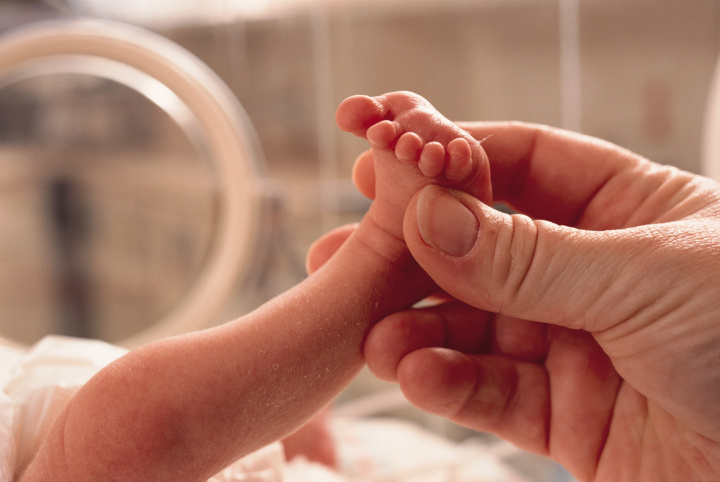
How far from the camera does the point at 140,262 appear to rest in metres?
1.17

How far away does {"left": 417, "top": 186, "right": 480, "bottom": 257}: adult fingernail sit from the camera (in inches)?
16.1

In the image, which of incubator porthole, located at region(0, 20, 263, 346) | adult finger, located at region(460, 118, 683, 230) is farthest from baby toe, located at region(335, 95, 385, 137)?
incubator porthole, located at region(0, 20, 263, 346)

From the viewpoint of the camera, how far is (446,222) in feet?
1.34

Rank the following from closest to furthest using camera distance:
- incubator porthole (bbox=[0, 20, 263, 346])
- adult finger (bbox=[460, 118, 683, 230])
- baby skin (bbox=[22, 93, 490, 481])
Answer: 1. baby skin (bbox=[22, 93, 490, 481])
2. adult finger (bbox=[460, 118, 683, 230])
3. incubator porthole (bbox=[0, 20, 263, 346])

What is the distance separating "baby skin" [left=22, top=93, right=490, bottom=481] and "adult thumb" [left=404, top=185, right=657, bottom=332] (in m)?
0.03

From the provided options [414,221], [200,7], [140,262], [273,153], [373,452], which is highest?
Answer: [200,7]

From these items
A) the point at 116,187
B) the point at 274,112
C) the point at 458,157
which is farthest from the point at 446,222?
the point at 274,112

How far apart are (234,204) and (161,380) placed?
633mm

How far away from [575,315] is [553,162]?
189 millimetres

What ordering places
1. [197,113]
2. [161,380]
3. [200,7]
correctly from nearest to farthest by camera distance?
1. [161,380]
2. [197,113]
3. [200,7]

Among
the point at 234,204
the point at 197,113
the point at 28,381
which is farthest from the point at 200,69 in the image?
the point at 28,381

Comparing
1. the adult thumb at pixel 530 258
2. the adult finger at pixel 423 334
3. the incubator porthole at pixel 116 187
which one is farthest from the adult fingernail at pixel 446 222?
the incubator porthole at pixel 116 187

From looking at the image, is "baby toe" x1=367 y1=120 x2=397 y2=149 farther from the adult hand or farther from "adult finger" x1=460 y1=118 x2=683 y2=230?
"adult finger" x1=460 y1=118 x2=683 y2=230

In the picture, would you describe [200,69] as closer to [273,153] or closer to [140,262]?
[140,262]
